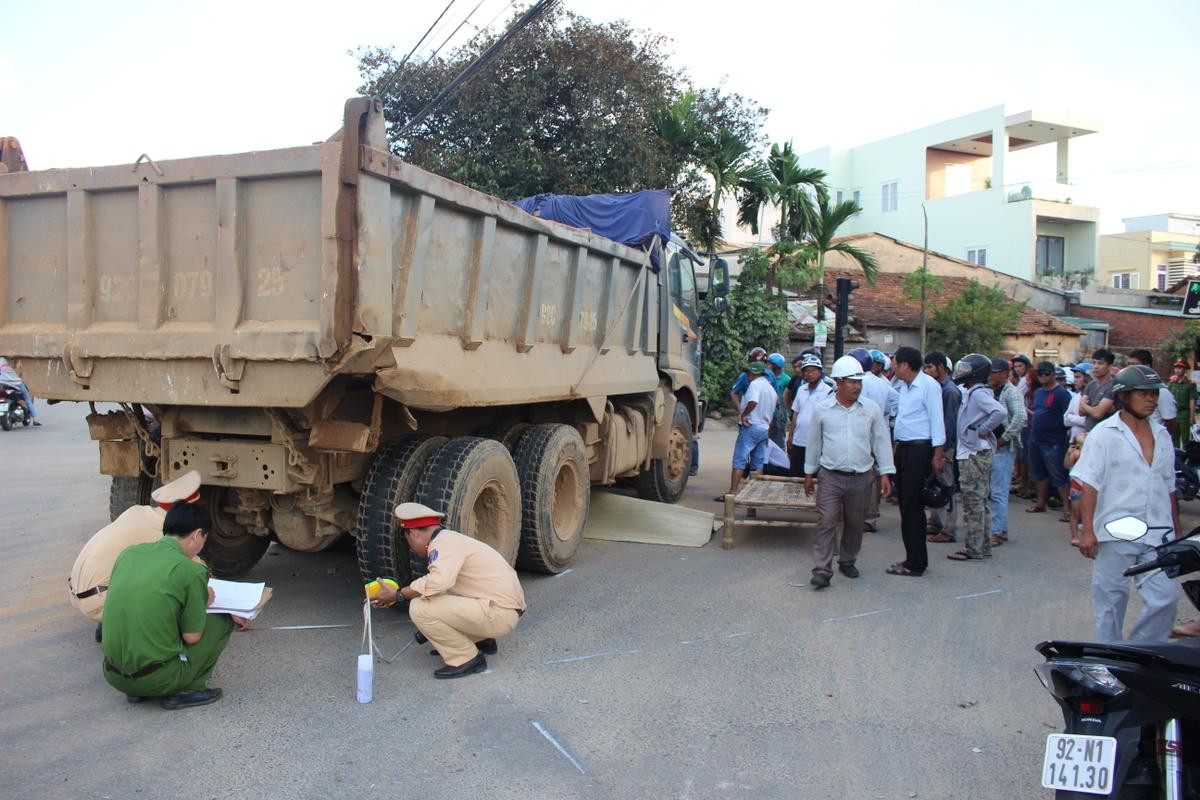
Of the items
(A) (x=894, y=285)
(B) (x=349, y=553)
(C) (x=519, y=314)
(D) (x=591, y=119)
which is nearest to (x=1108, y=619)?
(C) (x=519, y=314)

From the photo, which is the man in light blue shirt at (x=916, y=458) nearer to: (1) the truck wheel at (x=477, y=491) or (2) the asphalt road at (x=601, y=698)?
(2) the asphalt road at (x=601, y=698)

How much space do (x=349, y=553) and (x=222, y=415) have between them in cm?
250

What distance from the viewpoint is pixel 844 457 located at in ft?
21.5

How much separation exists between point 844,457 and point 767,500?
5.61ft

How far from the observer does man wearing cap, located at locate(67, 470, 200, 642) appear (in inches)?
185

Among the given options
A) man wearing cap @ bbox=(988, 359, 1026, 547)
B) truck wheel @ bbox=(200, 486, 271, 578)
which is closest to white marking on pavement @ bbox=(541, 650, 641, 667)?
truck wheel @ bbox=(200, 486, 271, 578)

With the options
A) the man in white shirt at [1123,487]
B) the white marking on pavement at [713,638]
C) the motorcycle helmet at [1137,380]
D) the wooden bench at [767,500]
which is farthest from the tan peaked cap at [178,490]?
the motorcycle helmet at [1137,380]

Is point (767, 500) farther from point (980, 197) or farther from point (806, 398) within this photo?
point (980, 197)

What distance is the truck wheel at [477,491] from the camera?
539 cm

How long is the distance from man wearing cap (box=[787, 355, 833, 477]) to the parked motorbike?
536 inches

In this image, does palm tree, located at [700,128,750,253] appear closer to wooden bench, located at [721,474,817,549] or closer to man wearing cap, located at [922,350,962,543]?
wooden bench, located at [721,474,817,549]

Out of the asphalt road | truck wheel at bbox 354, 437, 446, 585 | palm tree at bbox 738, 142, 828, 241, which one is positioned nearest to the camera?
the asphalt road

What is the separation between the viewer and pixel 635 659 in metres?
5.00

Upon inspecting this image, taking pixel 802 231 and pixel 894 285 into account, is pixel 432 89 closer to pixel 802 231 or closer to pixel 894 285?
pixel 802 231
